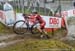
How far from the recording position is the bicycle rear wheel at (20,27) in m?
12.7

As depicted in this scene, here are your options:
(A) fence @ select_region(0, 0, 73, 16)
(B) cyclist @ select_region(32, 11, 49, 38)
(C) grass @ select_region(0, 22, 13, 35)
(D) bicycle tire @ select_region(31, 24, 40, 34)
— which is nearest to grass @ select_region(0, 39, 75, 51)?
(D) bicycle tire @ select_region(31, 24, 40, 34)

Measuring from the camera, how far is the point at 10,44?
1252cm

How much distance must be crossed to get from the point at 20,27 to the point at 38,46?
116 cm

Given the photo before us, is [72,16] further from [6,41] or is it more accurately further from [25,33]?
[6,41]

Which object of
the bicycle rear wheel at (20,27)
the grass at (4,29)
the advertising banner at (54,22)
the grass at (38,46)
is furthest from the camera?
the advertising banner at (54,22)

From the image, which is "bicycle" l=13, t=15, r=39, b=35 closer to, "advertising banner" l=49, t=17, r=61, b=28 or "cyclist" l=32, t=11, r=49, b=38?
"cyclist" l=32, t=11, r=49, b=38

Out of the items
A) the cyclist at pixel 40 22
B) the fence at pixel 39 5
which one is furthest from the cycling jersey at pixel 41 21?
the fence at pixel 39 5

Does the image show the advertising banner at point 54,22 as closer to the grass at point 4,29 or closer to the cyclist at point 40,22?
the cyclist at point 40,22

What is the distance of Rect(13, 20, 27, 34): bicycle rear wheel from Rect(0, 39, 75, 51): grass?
18.0 inches

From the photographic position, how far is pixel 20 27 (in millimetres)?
12750

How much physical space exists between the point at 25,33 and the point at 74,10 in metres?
2.22

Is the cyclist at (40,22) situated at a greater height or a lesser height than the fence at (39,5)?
lesser

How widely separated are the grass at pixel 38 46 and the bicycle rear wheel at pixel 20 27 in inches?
18.0

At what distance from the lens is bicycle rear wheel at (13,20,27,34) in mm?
12656
